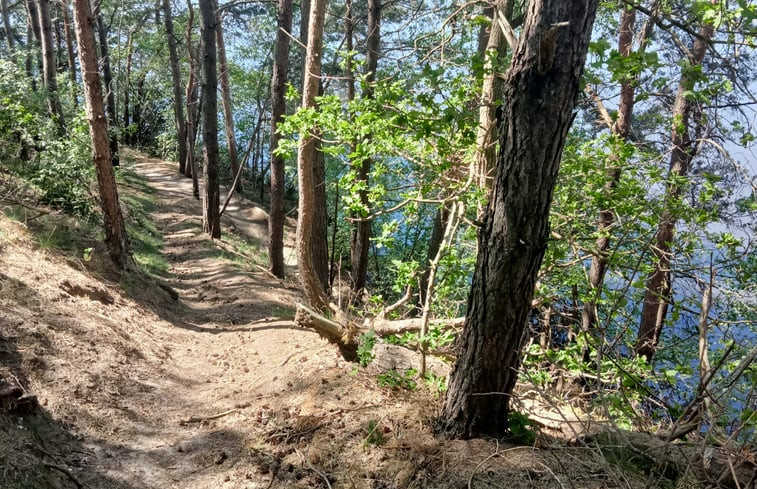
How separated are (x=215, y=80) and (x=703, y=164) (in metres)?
11.3

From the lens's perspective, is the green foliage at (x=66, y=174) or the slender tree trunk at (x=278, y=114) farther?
the slender tree trunk at (x=278, y=114)

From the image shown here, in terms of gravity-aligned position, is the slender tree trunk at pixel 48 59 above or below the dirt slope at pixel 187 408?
above

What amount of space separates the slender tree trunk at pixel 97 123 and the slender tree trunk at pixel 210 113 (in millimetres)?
4802

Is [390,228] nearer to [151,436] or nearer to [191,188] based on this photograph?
[151,436]

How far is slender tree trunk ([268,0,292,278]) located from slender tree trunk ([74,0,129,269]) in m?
2.56

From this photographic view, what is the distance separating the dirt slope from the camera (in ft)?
10.5

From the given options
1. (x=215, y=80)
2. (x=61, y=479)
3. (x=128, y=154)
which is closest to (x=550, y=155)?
(x=61, y=479)

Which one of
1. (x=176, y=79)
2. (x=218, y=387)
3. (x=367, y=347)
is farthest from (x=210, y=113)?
(x=367, y=347)

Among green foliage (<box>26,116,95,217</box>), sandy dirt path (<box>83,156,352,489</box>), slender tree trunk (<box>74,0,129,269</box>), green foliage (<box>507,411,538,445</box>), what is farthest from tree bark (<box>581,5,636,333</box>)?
green foliage (<box>26,116,95,217</box>)

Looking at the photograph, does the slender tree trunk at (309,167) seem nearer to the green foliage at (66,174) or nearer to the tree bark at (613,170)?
the tree bark at (613,170)

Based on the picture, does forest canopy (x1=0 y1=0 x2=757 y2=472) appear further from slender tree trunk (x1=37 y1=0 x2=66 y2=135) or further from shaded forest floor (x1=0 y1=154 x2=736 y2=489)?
shaded forest floor (x1=0 y1=154 x2=736 y2=489)

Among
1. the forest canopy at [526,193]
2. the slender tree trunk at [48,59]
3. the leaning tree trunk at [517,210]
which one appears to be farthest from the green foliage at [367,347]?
the slender tree trunk at [48,59]

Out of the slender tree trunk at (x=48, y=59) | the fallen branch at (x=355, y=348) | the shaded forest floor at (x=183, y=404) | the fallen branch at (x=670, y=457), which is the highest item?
the slender tree trunk at (x=48, y=59)

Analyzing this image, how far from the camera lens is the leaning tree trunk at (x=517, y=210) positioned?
9.23 feet
